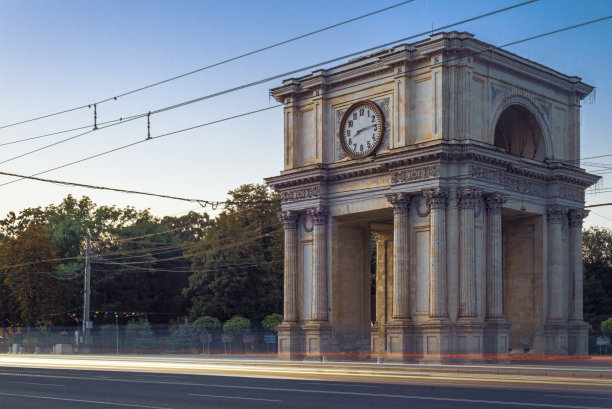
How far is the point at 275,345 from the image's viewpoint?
219ft

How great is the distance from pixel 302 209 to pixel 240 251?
110ft

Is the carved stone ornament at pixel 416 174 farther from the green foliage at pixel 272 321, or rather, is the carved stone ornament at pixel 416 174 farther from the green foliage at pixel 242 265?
the green foliage at pixel 242 265

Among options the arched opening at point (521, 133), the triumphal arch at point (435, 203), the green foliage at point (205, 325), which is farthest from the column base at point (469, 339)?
the green foliage at point (205, 325)

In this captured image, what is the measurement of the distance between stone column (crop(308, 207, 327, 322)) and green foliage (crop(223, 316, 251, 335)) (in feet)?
68.7

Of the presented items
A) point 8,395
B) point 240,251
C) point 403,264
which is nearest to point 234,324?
point 240,251

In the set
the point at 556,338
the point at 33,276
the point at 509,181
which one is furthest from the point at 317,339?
the point at 33,276

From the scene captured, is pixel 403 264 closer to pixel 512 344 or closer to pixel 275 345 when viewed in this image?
pixel 512 344

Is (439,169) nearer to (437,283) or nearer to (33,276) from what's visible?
(437,283)

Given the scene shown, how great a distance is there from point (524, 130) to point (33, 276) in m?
51.6

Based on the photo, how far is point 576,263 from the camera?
160 feet

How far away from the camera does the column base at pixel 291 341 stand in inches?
1928

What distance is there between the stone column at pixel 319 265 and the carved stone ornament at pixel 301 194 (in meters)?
0.86

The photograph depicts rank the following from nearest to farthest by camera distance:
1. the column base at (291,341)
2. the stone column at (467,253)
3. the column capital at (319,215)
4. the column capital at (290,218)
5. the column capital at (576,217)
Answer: the stone column at (467,253), the column capital at (319,215), the column base at (291,341), the column capital at (576,217), the column capital at (290,218)

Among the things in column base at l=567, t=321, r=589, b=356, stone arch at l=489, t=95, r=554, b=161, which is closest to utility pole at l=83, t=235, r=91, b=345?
stone arch at l=489, t=95, r=554, b=161
